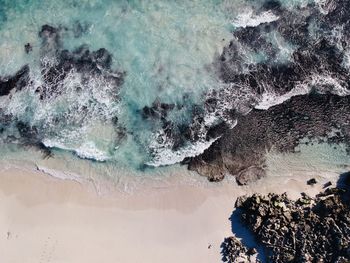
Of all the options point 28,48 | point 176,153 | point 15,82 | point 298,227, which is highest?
point 28,48

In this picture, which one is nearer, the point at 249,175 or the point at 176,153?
the point at 249,175

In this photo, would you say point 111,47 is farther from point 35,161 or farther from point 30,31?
point 35,161

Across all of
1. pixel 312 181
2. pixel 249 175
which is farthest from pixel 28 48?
pixel 312 181

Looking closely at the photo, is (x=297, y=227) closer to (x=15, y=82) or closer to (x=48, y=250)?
(x=48, y=250)

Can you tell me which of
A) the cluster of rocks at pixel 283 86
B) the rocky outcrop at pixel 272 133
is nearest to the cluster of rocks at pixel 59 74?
the rocky outcrop at pixel 272 133

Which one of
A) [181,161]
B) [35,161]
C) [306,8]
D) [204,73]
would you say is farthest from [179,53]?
[35,161]

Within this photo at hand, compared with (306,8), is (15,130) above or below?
below

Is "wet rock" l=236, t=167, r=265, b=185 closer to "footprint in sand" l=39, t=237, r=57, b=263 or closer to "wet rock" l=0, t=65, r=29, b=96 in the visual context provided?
"footprint in sand" l=39, t=237, r=57, b=263
